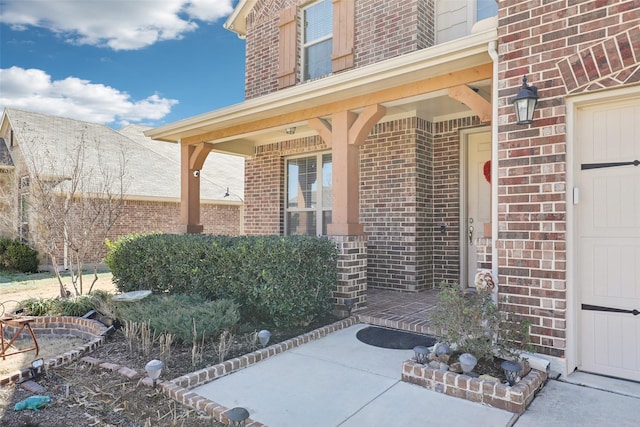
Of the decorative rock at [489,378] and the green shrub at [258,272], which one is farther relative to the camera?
the green shrub at [258,272]

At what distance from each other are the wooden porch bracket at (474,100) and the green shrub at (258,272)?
90.3 inches

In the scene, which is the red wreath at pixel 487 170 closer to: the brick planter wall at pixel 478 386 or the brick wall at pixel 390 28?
the brick wall at pixel 390 28

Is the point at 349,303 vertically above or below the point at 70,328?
above

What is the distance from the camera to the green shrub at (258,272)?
472cm

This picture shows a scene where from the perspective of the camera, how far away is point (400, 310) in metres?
5.47

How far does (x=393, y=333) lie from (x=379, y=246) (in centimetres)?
254

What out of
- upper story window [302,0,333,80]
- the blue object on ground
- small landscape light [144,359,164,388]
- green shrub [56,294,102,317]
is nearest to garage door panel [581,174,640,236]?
small landscape light [144,359,164,388]

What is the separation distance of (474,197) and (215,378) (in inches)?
197

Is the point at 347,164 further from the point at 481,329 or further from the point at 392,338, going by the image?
the point at 481,329

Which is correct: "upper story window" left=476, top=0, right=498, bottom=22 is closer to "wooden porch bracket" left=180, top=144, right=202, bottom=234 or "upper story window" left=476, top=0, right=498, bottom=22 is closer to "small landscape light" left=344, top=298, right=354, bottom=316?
"small landscape light" left=344, top=298, right=354, bottom=316

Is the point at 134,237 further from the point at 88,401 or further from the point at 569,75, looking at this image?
the point at 569,75

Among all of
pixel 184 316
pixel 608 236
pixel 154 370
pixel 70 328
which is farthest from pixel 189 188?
pixel 608 236

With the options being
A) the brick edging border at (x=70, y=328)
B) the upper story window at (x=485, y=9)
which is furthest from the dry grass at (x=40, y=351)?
the upper story window at (x=485, y=9)

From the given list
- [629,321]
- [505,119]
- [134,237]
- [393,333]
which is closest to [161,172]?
[134,237]
